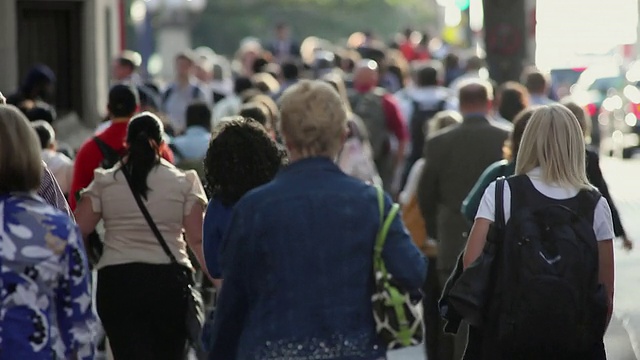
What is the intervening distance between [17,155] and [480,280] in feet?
6.33

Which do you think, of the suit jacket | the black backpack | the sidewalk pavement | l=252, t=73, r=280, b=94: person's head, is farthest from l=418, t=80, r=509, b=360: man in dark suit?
l=252, t=73, r=280, b=94: person's head

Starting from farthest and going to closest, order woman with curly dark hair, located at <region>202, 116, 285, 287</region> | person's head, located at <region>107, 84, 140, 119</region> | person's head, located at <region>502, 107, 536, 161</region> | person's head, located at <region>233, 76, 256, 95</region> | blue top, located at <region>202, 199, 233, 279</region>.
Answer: person's head, located at <region>233, 76, 256, 95</region>
person's head, located at <region>107, 84, 140, 119</region>
person's head, located at <region>502, 107, 536, 161</region>
woman with curly dark hair, located at <region>202, 116, 285, 287</region>
blue top, located at <region>202, 199, 233, 279</region>

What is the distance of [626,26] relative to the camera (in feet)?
214

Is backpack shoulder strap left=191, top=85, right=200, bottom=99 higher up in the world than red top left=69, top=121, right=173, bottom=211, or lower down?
lower down

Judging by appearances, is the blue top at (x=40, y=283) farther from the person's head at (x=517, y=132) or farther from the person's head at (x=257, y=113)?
the person's head at (x=257, y=113)

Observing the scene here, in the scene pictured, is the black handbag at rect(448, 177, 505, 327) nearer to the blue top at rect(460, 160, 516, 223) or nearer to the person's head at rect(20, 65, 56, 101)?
the blue top at rect(460, 160, 516, 223)

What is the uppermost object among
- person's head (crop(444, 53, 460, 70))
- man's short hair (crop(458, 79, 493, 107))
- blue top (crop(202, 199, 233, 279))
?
man's short hair (crop(458, 79, 493, 107))

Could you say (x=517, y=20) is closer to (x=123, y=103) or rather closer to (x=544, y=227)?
(x=123, y=103)

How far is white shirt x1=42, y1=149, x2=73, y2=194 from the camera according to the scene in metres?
10.8

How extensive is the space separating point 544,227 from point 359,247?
4.11ft

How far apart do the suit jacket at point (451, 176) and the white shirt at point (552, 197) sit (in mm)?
3262

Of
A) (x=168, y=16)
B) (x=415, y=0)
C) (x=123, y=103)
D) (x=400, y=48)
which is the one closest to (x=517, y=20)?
(x=123, y=103)

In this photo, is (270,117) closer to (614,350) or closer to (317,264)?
(614,350)

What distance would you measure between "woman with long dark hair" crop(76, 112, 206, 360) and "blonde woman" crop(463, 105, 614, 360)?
1.87m
